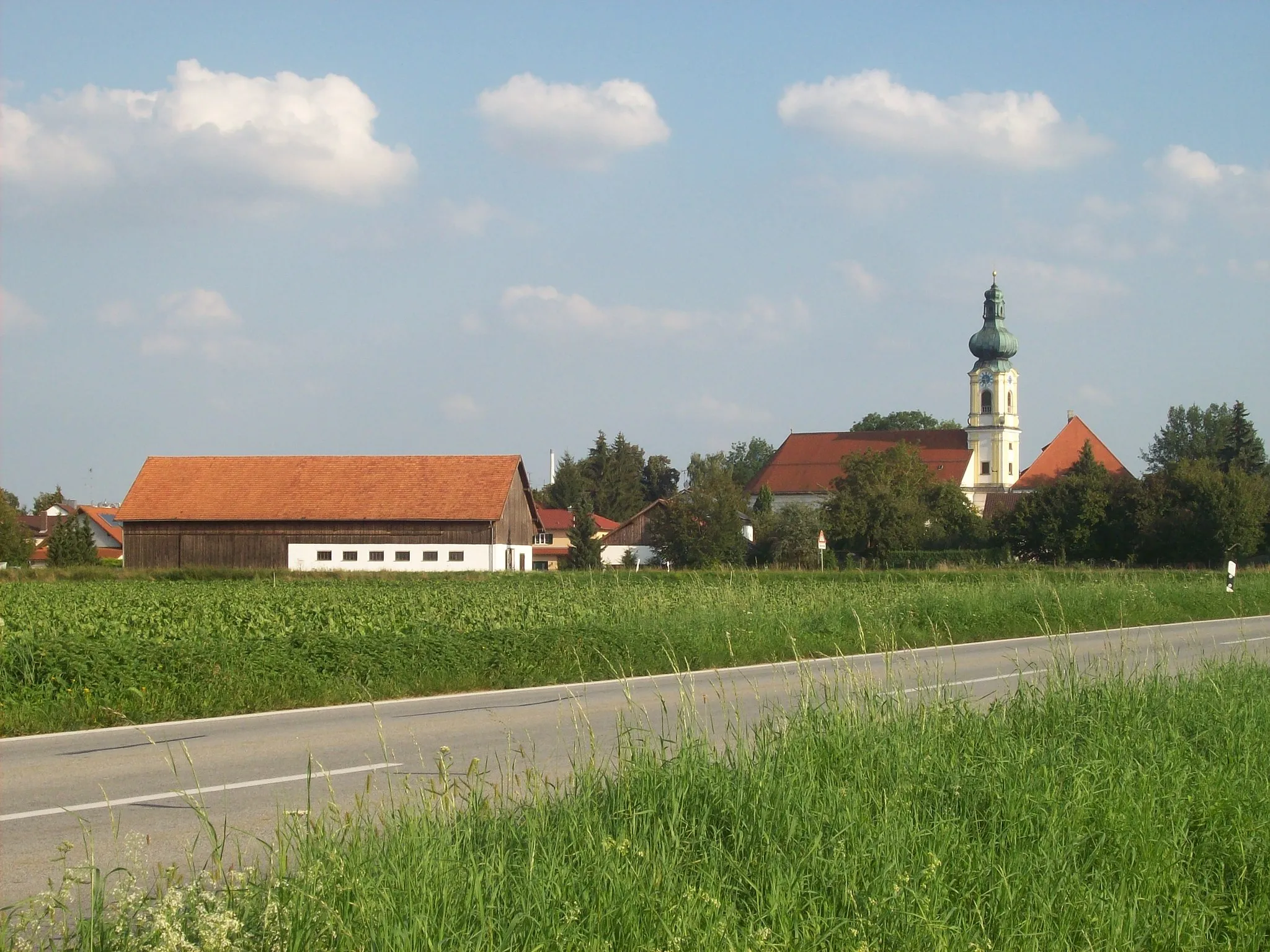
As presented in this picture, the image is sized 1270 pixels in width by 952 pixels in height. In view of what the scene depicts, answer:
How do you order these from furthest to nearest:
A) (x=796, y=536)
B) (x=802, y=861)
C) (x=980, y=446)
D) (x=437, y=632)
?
(x=980, y=446) < (x=796, y=536) < (x=437, y=632) < (x=802, y=861)

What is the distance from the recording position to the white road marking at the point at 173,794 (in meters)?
7.66

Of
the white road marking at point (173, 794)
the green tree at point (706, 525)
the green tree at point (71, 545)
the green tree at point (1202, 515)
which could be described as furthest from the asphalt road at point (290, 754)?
the green tree at point (71, 545)

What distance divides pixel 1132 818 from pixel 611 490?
133788 millimetres

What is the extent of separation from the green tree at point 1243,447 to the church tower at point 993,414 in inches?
1187

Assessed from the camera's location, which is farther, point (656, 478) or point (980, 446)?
point (656, 478)

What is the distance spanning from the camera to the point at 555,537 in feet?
405

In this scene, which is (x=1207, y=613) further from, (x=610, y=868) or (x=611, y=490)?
(x=611, y=490)

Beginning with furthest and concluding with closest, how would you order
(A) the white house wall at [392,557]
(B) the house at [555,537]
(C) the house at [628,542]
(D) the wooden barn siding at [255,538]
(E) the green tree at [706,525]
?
(B) the house at [555,537], (C) the house at [628,542], (E) the green tree at [706,525], (D) the wooden barn siding at [255,538], (A) the white house wall at [392,557]

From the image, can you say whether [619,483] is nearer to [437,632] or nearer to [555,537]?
[555,537]

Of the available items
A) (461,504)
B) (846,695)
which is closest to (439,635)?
(846,695)

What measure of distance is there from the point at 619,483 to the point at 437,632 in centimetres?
12275

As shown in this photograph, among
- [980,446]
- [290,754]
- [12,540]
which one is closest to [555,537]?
[980,446]

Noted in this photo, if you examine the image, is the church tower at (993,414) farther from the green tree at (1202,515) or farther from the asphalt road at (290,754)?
the asphalt road at (290,754)

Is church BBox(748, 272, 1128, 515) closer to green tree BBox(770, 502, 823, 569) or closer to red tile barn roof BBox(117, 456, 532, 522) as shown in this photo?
green tree BBox(770, 502, 823, 569)
